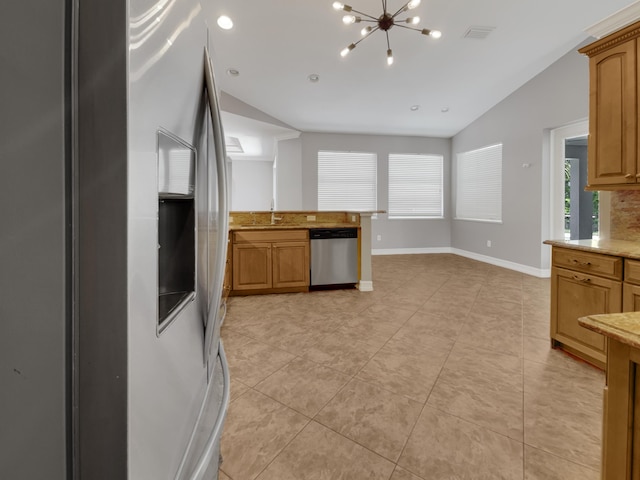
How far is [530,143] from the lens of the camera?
5.40 m

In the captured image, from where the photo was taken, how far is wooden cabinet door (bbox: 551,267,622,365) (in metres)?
2.08

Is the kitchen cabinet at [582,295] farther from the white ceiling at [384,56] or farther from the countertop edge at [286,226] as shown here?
the white ceiling at [384,56]

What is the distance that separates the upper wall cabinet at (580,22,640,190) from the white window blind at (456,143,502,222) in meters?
4.04

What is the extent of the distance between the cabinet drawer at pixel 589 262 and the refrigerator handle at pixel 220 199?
247cm

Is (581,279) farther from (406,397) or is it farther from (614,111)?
(406,397)

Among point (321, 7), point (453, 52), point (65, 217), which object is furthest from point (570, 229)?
point (65, 217)

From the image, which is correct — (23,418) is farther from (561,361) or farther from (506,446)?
(561,361)

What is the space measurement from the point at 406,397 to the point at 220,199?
66.4 inches

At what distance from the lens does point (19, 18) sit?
0.35 m

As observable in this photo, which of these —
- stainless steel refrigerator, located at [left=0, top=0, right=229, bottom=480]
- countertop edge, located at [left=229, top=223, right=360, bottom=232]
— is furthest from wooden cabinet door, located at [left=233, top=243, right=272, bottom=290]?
stainless steel refrigerator, located at [left=0, top=0, right=229, bottom=480]

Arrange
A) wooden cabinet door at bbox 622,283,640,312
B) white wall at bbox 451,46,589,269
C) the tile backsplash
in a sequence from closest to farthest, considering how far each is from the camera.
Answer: wooden cabinet door at bbox 622,283,640,312, the tile backsplash, white wall at bbox 451,46,589,269

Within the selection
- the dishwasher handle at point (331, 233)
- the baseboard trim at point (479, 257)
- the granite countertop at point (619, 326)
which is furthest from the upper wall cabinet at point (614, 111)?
the baseboard trim at point (479, 257)

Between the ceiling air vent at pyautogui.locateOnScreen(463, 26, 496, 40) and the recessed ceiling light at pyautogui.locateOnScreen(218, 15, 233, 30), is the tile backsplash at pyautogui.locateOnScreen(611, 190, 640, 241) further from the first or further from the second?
the recessed ceiling light at pyautogui.locateOnScreen(218, 15, 233, 30)

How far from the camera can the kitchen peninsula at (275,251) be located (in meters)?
4.04
